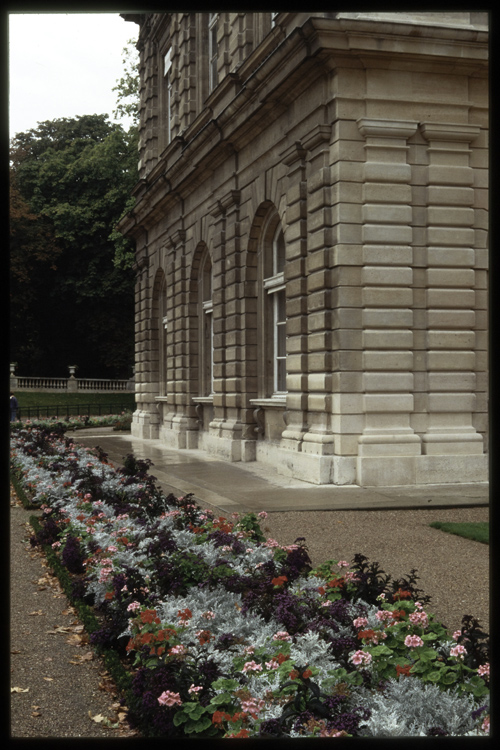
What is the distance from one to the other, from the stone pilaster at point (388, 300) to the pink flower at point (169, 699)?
8.92 metres

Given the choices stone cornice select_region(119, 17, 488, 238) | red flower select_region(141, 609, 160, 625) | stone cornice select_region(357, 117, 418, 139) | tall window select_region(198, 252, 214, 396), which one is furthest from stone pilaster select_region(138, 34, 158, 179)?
red flower select_region(141, 609, 160, 625)

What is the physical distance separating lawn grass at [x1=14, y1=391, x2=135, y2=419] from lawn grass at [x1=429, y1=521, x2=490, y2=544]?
102ft

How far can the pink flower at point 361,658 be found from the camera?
12.7ft

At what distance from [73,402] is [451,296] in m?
32.5

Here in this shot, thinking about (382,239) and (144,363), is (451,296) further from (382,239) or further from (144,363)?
(144,363)

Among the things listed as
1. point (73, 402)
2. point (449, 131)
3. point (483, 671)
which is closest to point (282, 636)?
point (483, 671)

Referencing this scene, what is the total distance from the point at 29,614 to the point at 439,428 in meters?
8.26

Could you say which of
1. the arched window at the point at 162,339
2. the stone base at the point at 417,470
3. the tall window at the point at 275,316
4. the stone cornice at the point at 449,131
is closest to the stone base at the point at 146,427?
the arched window at the point at 162,339

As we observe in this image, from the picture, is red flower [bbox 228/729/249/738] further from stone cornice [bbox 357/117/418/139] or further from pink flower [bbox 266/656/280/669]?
stone cornice [bbox 357/117/418/139]

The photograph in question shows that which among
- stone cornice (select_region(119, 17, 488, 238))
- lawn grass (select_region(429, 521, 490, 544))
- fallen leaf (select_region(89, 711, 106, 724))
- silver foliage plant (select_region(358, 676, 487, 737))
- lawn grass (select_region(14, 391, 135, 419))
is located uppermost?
stone cornice (select_region(119, 17, 488, 238))

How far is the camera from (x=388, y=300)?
12.6m

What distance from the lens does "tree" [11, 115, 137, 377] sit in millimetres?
44688

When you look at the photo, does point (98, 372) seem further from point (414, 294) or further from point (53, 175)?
point (414, 294)

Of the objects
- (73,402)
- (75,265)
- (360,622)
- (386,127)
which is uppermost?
(75,265)
